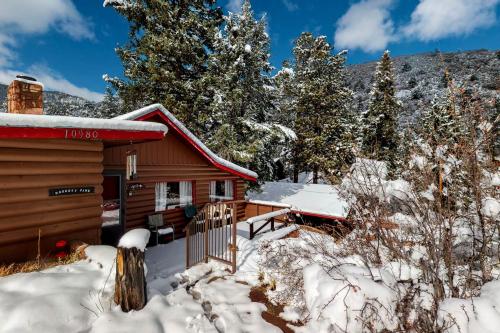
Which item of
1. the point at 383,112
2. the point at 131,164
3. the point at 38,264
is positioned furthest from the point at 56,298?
the point at 383,112

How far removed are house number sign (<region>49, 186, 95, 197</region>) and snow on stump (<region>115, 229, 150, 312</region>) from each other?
236cm

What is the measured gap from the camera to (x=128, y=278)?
3.91 metres

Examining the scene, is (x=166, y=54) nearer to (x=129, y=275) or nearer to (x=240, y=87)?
(x=240, y=87)

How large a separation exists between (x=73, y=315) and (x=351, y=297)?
3.65 metres

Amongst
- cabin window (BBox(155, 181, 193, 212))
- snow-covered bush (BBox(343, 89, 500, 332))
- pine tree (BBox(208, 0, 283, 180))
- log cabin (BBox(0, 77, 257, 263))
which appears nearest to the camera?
snow-covered bush (BBox(343, 89, 500, 332))

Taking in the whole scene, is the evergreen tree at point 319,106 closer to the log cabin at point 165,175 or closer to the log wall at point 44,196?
the log cabin at point 165,175

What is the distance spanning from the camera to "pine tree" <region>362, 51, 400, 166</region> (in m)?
22.2

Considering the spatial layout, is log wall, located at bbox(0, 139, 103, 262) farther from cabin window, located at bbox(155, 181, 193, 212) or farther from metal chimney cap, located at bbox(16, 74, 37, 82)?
cabin window, located at bbox(155, 181, 193, 212)

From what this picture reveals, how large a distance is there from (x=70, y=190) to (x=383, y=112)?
2343cm

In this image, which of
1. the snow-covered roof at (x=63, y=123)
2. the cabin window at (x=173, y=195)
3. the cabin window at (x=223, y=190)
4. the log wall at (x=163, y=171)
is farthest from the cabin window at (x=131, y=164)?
the cabin window at (x=223, y=190)

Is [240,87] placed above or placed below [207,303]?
above

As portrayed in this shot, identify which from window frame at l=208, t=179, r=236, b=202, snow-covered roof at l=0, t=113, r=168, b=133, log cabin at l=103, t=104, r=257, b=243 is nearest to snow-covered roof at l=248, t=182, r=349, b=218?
window frame at l=208, t=179, r=236, b=202

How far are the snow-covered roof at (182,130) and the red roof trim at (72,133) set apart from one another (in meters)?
2.12

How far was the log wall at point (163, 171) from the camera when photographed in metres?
9.27
